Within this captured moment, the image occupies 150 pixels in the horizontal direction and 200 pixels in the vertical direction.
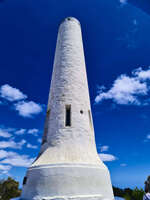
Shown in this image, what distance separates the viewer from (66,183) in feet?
23.3

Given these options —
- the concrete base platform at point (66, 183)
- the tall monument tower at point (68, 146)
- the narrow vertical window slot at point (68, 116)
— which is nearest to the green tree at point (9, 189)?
the tall monument tower at point (68, 146)

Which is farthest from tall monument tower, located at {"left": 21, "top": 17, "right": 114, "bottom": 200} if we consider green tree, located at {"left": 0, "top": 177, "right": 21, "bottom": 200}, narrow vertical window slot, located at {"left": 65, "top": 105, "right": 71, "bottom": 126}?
green tree, located at {"left": 0, "top": 177, "right": 21, "bottom": 200}

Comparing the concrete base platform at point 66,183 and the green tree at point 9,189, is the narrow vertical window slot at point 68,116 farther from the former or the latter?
the green tree at point 9,189

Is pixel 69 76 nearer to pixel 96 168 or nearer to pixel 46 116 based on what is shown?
pixel 46 116

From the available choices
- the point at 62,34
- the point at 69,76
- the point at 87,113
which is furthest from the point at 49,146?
the point at 62,34

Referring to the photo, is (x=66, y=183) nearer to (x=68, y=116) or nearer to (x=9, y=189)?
(x=68, y=116)

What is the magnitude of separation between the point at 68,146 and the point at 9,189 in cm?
2043

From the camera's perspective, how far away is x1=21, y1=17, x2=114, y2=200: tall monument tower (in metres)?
7.16

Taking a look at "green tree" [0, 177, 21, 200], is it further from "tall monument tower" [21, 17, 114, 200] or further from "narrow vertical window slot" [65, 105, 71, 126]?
"narrow vertical window slot" [65, 105, 71, 126]

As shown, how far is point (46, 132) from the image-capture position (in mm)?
10273

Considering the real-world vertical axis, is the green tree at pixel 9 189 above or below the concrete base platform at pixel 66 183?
above

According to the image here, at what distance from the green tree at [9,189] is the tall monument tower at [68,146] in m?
18.1

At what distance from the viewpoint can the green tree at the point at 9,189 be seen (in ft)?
75.7

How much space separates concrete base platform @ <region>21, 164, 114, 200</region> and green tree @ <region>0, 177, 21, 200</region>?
60.9ft
